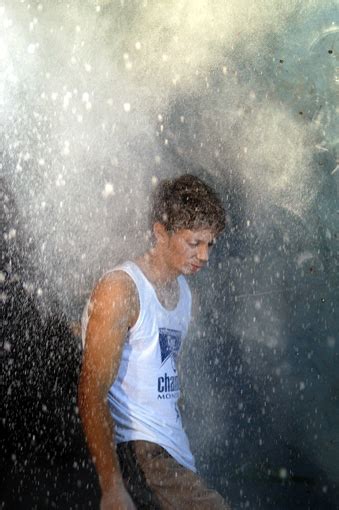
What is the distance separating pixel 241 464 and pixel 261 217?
1.53 m

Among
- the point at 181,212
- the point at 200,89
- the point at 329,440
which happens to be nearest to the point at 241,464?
the point at 329,440

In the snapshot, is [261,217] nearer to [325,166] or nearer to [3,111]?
[325,166]

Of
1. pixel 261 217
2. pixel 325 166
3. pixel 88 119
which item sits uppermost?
pixel 88 119

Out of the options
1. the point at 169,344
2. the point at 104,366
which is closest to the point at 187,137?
the point at 169,344

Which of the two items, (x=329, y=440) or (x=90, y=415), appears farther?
(x=329, y=440)

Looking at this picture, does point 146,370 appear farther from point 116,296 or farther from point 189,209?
point 189,209

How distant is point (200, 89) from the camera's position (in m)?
4.07

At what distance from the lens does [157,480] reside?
2564 millimetres

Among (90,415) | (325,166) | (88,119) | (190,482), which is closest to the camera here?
(90,415)

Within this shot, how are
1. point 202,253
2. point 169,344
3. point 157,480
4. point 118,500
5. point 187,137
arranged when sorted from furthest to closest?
point 187,137
point 202,253
point 169,344
point 157,480
point 118,500

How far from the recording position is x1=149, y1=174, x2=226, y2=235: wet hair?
290 centimetres

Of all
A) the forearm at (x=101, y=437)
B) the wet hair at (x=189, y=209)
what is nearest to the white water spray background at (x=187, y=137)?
the wet hair at (x=189, y=209)

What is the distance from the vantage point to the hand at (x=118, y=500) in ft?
7.52

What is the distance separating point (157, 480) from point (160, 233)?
1.03m
